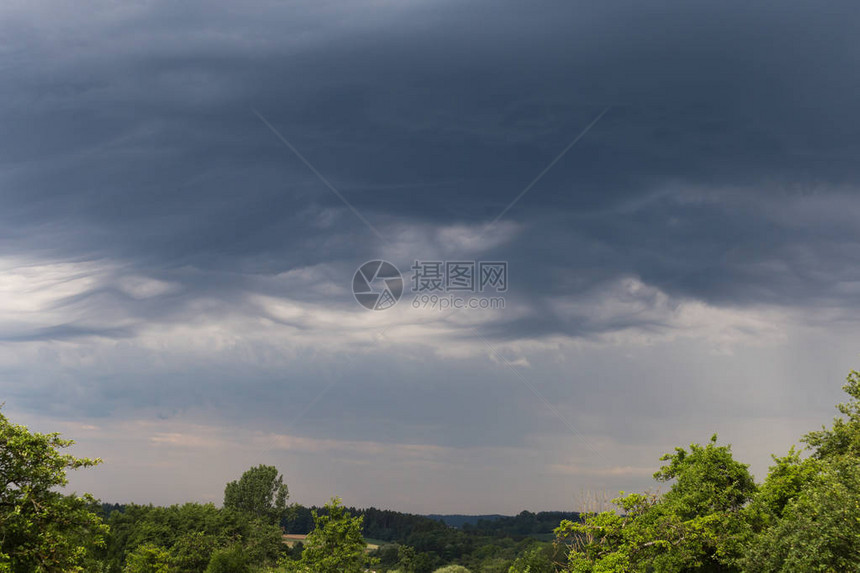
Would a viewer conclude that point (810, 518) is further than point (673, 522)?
No

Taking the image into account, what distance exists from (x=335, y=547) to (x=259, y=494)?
93.5m

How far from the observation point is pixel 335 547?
53375mm

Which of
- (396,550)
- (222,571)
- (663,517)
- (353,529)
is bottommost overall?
(396,550)

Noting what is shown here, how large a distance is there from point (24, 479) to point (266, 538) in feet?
292

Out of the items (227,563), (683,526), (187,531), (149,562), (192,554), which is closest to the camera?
(683,526)

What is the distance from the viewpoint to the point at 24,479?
2816 cm

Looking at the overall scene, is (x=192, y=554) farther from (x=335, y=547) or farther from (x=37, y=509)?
(x=37, y=509)

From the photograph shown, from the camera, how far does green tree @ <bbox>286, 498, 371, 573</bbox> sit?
2057 inches

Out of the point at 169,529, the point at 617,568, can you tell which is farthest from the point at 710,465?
the point at 169,529

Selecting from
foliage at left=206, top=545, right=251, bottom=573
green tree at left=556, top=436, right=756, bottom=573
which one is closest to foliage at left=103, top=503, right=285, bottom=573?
foliage at left=206, top=545, right=251, bottom=573

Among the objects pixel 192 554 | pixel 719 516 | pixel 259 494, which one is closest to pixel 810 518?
pixel 719 516

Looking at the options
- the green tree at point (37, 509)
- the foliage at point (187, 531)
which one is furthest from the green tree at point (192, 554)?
the green tree at point (37, 509)

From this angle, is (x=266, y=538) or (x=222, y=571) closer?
(x=222, y=571)

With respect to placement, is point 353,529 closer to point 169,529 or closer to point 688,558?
point 688,558
